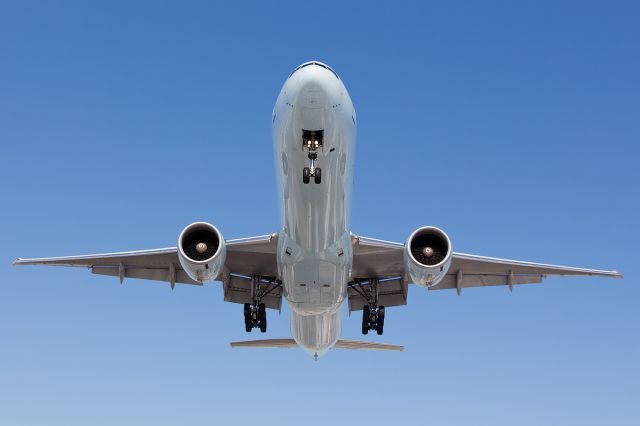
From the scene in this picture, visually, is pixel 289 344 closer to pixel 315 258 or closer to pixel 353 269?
pixel 353 269

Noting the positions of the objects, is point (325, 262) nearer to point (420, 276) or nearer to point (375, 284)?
point (420, 276)

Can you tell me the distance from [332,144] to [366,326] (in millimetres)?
9374

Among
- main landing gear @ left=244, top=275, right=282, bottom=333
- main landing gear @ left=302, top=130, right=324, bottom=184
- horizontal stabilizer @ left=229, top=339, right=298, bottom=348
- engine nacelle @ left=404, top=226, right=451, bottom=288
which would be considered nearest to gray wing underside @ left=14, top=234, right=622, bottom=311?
main landing gear @ left=244, top=275, right=282, bottom=333

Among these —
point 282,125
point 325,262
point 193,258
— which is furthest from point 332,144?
point 193,258

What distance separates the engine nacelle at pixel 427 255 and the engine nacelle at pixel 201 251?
4.48 metres

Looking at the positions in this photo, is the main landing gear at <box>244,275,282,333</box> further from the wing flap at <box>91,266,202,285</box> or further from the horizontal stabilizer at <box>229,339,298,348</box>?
the wing flap at <box>91,266,202,285</box>

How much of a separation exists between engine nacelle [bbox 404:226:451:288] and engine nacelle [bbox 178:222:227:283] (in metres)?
4.48

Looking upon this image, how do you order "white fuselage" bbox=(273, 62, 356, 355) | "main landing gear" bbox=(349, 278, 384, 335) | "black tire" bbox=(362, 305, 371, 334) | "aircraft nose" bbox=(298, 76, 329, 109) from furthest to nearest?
"black tire" bbox=(362, 305, 371, 334) < "main landing gear" bbox=(349, 278, 384, 335) < "white fuselage" bbox=(273, 62, 356, 355) < "aircraft nose" bbox=(298, 76, 329, 109)

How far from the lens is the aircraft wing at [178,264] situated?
21.4 meters

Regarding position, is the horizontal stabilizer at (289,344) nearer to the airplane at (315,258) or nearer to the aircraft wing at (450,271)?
the airplane at (315,258)

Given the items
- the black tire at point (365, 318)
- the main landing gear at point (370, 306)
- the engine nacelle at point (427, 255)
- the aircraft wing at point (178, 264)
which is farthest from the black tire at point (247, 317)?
the engine nacelle at point (427, 255)

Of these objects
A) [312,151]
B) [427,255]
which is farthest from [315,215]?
[427,255]

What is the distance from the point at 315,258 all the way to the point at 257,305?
5519 mm

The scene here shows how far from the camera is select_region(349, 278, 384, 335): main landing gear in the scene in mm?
23766
